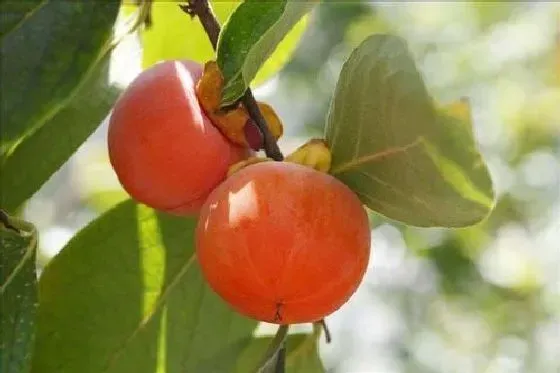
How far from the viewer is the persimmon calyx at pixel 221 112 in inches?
35.0

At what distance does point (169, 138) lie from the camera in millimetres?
874

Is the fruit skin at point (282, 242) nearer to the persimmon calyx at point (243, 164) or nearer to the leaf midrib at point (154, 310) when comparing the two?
the persimmon calyx at point (243, 164)

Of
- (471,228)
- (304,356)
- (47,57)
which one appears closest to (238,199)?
(47,57)

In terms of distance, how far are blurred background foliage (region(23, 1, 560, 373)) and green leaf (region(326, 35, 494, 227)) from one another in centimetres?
166

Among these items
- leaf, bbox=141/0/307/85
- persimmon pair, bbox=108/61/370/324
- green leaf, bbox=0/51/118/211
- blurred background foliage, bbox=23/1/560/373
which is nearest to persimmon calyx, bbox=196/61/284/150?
persimmon pair, bbox=108/61/370/324

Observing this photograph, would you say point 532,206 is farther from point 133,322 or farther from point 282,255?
point 282,255

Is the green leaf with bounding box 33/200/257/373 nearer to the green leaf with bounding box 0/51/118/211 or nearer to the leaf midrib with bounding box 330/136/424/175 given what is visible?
the green leaf with bounding box 0/51/118/211

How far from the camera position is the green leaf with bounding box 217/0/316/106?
759mm

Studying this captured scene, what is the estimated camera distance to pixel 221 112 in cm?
89

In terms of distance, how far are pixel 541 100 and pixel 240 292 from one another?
7.14 feet

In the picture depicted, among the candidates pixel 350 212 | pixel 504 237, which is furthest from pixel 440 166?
pixel 504 237

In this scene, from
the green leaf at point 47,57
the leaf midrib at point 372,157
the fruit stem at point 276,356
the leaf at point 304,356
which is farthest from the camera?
the leaf at point 304,356

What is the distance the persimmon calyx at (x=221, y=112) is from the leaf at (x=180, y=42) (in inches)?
10.8

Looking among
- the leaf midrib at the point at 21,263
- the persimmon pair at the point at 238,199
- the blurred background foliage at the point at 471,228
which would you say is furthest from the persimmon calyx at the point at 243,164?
the blurred background foliage at the point at 471,228
